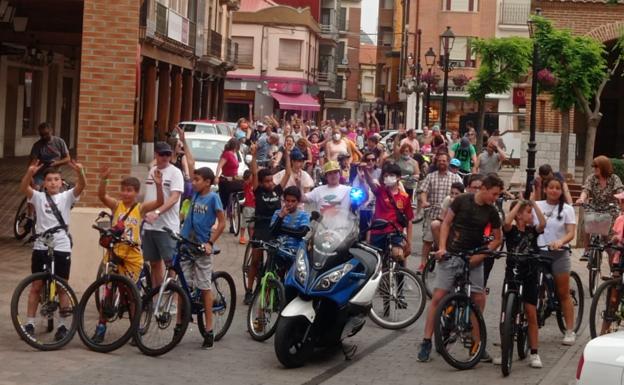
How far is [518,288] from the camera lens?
36.8 feet

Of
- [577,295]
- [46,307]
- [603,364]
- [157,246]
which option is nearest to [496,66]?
[577,295]

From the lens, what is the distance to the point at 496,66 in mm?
42875

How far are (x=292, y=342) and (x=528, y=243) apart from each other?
247 cm

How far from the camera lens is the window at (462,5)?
2598 inches

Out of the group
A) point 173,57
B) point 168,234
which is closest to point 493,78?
point 173,57

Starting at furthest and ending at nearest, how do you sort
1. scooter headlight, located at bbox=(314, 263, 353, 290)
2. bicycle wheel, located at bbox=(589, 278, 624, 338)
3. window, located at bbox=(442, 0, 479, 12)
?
window, located at bbox=(442, 0, 479, 12) → bicycle wheel, located at bbox=(589, 278, 624, 338) → scooter headlight, located at bbox=(314, 263, 353, 290)

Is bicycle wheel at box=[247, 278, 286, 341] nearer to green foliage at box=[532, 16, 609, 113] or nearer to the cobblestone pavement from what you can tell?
the cobblestone pavement

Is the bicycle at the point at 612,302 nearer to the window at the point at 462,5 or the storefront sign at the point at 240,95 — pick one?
the window at the point at 462,5

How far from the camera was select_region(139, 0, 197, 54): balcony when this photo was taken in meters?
38.8

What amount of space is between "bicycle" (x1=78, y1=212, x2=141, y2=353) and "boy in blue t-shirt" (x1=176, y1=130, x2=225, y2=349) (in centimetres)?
67

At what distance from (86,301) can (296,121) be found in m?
26.0

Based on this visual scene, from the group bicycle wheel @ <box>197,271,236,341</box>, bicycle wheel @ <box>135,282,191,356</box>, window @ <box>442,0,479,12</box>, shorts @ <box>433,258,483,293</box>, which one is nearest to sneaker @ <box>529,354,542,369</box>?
shorts @ <box>433,258,483,293</box>

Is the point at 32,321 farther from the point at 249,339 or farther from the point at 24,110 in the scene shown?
the point at 24,110

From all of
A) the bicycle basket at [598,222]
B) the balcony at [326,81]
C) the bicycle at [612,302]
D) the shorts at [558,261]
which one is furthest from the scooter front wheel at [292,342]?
the balcony at [326,81]
